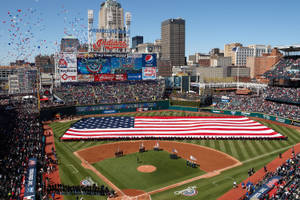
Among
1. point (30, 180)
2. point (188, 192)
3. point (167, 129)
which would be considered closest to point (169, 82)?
point (167, 129)

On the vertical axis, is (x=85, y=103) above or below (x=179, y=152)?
above

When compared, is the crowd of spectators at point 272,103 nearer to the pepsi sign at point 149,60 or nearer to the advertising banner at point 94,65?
the pepsi sign at point 149,60

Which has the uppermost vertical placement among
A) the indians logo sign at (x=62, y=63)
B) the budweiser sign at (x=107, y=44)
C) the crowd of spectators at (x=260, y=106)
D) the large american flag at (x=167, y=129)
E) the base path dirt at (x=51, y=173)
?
the budweiser sign at (x=107, y=44)

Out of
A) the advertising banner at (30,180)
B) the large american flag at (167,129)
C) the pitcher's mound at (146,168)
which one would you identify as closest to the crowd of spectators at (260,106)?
the large american flag at (167,129)

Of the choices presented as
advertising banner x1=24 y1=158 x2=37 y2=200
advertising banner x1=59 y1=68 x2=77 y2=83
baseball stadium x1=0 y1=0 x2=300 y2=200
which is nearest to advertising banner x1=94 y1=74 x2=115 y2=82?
baseball stadium x1=0 y1=0 x2=300 y2=200

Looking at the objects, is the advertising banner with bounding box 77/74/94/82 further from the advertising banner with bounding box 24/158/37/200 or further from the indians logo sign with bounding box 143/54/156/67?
the advertising banner with bounding box 24/158/37/200

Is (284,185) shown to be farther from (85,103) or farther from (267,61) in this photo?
(267,61)

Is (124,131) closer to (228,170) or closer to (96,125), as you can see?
(96,125)
